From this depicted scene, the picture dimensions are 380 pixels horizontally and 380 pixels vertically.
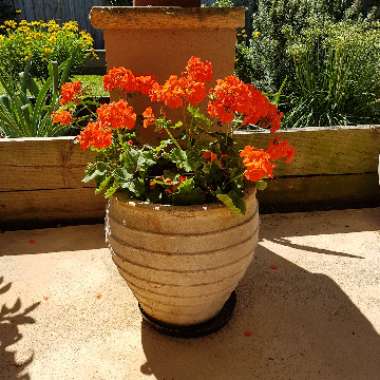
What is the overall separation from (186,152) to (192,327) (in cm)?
85

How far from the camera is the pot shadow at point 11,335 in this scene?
5.92 feet

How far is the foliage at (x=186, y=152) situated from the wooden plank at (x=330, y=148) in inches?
46.3

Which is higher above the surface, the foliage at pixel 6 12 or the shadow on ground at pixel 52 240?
the foliage at pixel 6 12

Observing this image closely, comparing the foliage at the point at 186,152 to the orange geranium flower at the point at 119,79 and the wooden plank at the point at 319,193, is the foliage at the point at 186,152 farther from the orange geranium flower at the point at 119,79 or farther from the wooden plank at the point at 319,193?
the wooden plank at the point at 319,193

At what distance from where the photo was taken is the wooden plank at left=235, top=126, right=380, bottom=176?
2965 mm

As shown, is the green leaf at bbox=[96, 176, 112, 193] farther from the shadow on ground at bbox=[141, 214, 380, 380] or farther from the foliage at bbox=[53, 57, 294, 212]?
the shadow on ground at bbox=[141, 214, 380, 380]

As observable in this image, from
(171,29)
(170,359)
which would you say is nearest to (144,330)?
(170,359)

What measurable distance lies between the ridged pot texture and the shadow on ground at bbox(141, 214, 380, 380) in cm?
24

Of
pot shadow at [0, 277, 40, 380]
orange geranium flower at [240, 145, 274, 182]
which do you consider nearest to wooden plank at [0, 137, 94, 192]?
pot shadow at [0, 277, 40, 380]

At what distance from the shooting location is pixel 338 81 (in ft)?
11.5

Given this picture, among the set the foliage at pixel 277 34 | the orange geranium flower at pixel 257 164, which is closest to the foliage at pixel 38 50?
the foliage at pixel 277 34

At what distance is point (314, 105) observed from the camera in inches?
145

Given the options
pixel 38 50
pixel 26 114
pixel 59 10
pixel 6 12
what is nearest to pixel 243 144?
pixel 26 114

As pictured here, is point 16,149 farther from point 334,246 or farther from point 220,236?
point 334,246
